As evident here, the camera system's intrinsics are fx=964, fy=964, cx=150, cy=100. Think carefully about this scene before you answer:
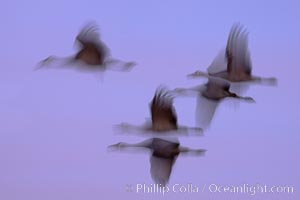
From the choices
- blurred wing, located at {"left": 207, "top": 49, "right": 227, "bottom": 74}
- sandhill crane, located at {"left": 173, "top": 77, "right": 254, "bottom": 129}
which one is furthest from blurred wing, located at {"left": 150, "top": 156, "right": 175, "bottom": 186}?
blurred wing, located at {"left": 207, "top": 49, "right": 227, "bottom": 74}

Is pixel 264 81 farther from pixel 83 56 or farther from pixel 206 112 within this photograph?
pixel 83 56

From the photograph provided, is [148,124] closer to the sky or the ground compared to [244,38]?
closer to the ground

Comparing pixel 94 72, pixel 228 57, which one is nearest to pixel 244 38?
pixel 228 57

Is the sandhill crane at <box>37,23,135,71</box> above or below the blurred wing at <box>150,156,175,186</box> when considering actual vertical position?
above

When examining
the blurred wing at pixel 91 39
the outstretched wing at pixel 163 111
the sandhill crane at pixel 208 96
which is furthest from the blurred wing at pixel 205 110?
the blurred wing at pixel 91 39

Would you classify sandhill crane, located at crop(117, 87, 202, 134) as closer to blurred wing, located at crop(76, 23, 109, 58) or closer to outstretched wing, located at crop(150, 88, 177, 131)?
outstretched wing, located at crop(150, 88, 177, 131)

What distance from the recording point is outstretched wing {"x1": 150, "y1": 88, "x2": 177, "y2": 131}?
235 centimetres

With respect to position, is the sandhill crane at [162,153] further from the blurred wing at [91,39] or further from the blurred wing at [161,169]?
the blurred wing at [91,39]

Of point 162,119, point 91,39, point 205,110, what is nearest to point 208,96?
point 205,110

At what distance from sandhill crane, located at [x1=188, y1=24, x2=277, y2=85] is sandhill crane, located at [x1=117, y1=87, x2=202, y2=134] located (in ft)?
0.37

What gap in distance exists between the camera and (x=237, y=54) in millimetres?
2404

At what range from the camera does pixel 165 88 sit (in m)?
2.37

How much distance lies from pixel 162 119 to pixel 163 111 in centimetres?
3

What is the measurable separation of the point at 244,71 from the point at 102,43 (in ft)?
1.19
